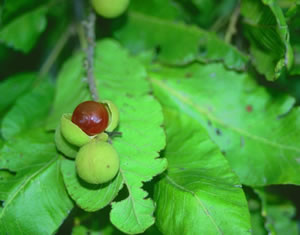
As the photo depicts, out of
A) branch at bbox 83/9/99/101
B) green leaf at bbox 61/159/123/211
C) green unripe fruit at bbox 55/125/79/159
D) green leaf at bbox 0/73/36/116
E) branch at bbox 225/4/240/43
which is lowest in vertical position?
green leaf at bbox 0/73/36/116

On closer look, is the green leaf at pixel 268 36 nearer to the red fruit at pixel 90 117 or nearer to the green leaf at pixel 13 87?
the red fruit at pixel 90 117

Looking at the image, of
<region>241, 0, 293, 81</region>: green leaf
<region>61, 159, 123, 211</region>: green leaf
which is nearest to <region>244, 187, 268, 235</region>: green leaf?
<region>241, 0, 293, 81</region>: green leaf

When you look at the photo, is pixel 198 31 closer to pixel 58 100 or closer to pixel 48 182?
pixel 58 100

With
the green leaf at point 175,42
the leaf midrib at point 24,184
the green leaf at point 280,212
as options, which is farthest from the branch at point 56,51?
the green leaf at point 280,212

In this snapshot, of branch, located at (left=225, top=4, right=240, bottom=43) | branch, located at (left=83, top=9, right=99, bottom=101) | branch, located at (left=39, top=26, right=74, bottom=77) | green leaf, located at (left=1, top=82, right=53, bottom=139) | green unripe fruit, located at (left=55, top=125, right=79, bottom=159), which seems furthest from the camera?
branch, located at (left=39, top=26, right=74, bottom=77)

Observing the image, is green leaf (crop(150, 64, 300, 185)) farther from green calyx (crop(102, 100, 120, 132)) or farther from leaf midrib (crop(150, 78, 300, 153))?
green calyx (crop(102, 100, 120, 132))

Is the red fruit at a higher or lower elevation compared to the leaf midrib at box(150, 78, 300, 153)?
higher

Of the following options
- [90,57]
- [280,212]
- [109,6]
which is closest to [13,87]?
[90,57]
